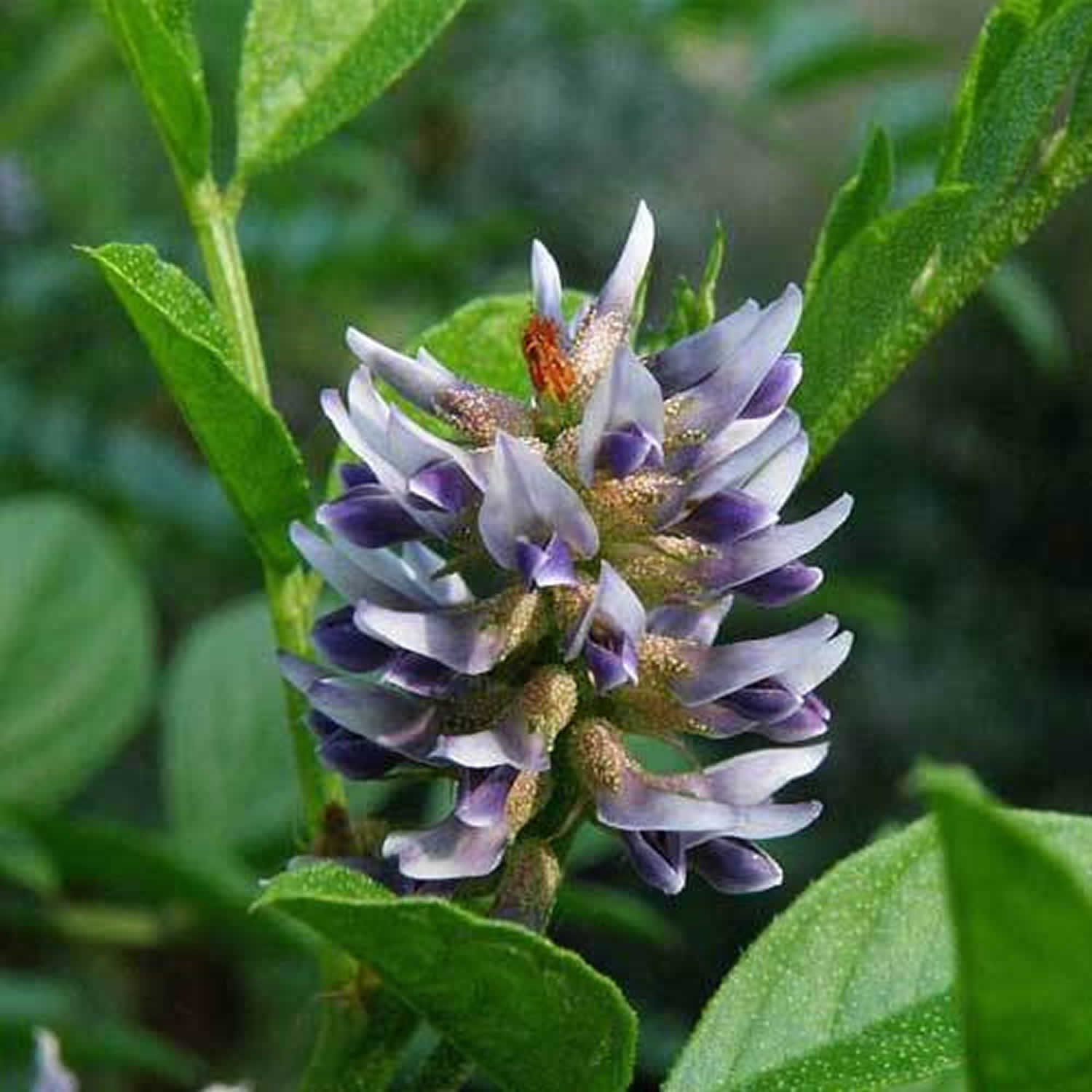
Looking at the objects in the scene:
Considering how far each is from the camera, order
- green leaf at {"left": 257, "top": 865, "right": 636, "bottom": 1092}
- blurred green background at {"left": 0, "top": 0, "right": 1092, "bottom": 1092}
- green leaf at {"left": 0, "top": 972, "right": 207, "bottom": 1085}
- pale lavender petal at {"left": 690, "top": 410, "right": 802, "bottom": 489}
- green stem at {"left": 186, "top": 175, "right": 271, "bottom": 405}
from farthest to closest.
Result: blurred green background at {"left": 0, "top": 0, "right": 1092, "bottom": 1092}
green leaf at {"left": 0, "top": 972, "right": 207, "bottom": 1085}
green stem at {"left": 186, "top": 175, "right": 271, "bottom": 405}
pale lavender petal at {"left": 690, "top": 410, "right": 802, "bottom": 489}
green leaf at {"left": 257, "top": 865, "right": 636, "bottom": 1092}

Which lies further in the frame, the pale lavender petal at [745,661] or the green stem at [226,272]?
the green stem at [226,272]

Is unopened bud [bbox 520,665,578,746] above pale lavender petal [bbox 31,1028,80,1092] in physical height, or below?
above

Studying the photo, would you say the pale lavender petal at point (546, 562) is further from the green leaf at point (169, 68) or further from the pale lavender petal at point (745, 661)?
the green leaf at point (169, 68)

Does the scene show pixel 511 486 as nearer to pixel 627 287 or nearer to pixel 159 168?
pixel 627 287

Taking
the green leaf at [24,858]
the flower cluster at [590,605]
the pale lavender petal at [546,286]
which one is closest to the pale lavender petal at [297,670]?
the flower cluster at [590,605]

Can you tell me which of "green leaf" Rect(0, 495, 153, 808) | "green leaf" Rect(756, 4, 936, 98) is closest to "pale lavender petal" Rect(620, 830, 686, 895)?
"green leaf" Rect(0, 495, 153, 808)

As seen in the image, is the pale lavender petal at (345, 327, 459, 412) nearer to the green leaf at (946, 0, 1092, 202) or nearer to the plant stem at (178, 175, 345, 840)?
the plant stem at (178, 175, 345, 840)
